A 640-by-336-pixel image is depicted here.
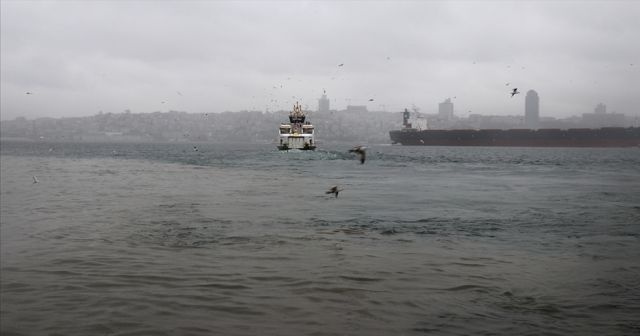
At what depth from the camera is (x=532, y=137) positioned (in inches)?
5167

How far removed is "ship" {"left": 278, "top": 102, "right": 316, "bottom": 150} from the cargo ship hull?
5979cm

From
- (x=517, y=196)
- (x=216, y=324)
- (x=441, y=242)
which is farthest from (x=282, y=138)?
(x=216, y=324)

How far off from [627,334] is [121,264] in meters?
8.80

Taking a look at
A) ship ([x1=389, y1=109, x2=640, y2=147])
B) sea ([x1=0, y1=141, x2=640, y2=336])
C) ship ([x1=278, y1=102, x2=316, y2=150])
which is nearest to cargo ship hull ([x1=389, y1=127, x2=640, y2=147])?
ship ([x1=389, y1=109, x2=640, y2=147])

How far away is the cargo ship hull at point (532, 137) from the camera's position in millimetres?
118438

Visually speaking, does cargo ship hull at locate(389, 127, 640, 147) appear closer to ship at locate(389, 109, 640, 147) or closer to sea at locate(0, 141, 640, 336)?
ship at locate(389, 109, 640, 147)

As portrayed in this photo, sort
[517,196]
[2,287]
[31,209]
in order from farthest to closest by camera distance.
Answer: [517,196] < [31,209] < [2,287]

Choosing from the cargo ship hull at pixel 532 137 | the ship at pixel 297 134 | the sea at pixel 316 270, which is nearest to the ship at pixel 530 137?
the cargo ship hull at pixel 532 137

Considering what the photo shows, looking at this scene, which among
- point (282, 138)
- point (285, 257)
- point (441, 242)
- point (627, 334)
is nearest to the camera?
point (627, 334)

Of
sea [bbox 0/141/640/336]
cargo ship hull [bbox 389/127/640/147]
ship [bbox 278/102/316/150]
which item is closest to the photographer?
sea [bbox 0/141/640/336]

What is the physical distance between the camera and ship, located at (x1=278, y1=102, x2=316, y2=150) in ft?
301

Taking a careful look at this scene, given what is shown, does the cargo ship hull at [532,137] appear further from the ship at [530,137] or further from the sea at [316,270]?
the sea at [316,270]

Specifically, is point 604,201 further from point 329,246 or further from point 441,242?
point 329,246

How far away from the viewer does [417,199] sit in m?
23.9
